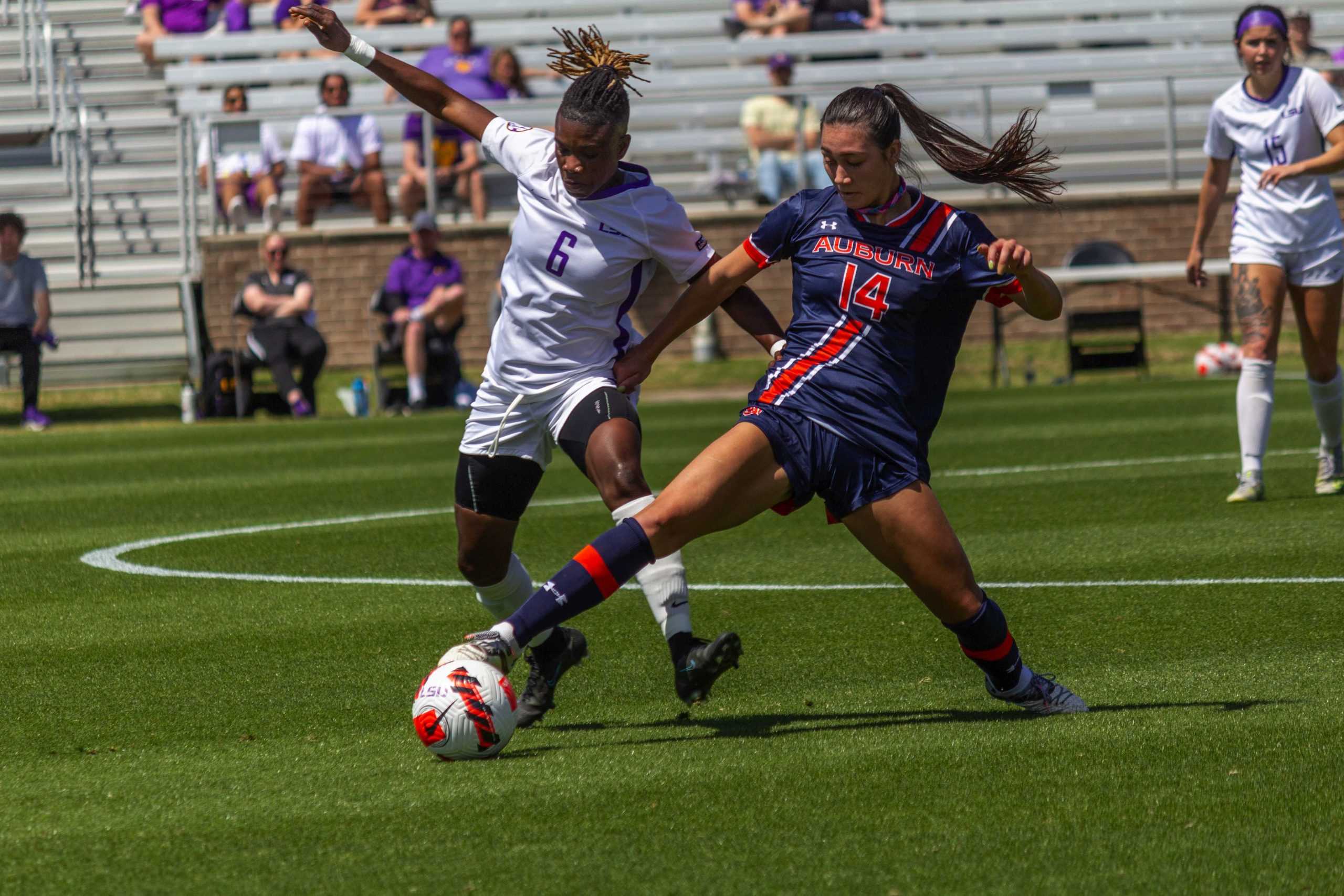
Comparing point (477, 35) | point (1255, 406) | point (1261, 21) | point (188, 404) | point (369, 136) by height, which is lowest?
point (188, 404)

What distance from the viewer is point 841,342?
5.05 m

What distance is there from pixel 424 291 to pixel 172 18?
862cm

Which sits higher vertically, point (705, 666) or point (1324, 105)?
point (1324, 105)

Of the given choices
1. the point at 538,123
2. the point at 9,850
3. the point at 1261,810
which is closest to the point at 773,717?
the point at 1261,810

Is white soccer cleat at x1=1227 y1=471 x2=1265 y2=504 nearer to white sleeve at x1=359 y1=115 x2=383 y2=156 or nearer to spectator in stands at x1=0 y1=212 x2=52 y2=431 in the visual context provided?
spectator in stands at x1=0 y1=212 x2=52 y2=431

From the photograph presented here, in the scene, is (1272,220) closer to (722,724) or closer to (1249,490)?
(1249,490)

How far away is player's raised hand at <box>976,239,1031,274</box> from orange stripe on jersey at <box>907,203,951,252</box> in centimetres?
19

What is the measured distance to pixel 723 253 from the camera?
21.0 m

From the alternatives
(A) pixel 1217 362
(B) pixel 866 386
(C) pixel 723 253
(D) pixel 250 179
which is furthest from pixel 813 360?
(D) pixel 250 179

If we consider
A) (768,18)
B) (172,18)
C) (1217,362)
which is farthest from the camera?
(172,18)

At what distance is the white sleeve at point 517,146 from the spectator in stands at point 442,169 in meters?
15.5

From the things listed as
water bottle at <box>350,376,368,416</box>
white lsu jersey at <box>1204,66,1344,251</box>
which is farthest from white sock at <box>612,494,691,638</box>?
water bottle at <box>350,376,368,416</box>

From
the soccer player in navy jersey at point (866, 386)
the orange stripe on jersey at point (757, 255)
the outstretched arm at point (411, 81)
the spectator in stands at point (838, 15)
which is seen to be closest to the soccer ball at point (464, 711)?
the soccer player in navy jersey at point (866, 386)

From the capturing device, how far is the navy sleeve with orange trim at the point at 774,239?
518 centimetres
